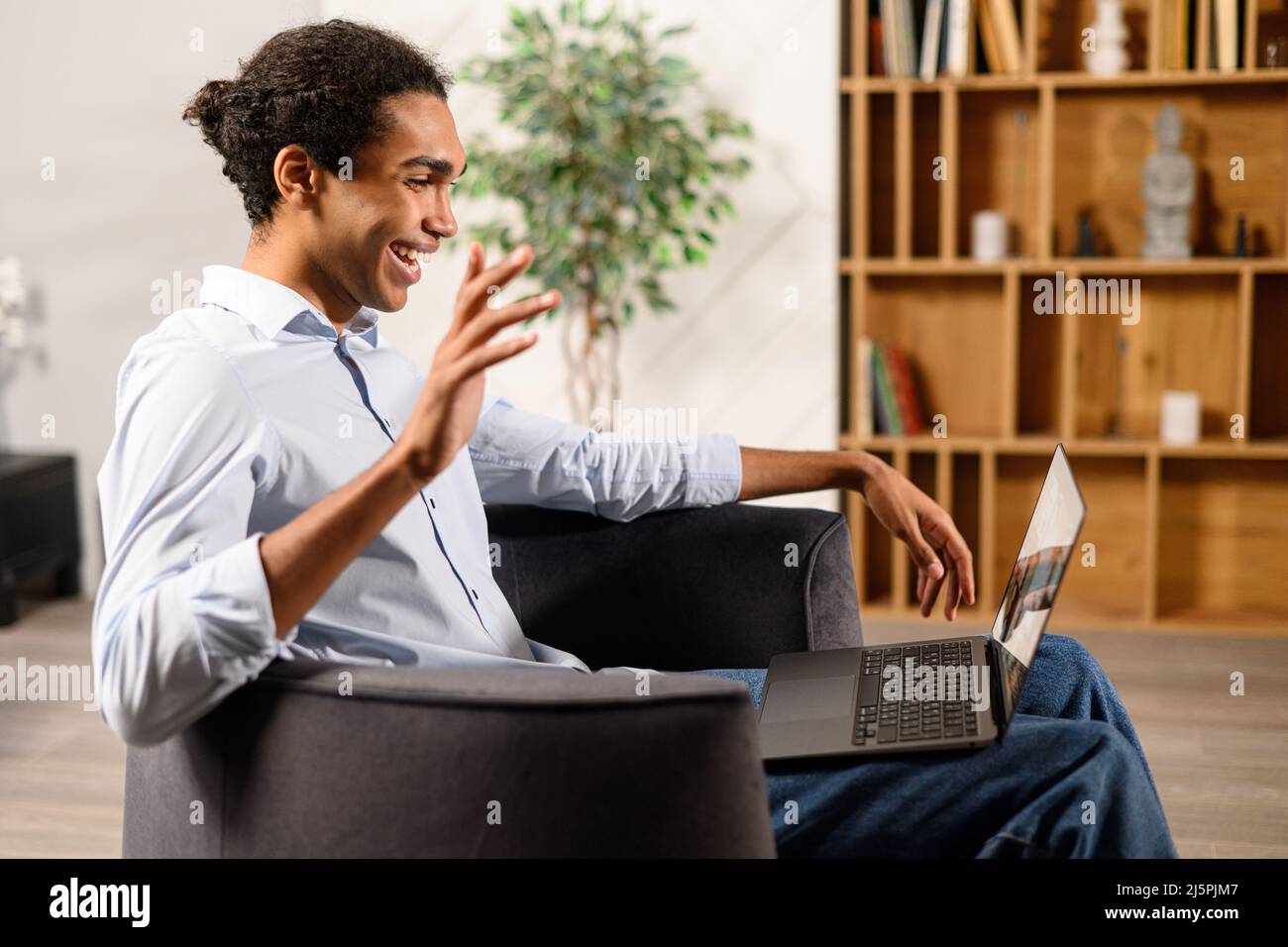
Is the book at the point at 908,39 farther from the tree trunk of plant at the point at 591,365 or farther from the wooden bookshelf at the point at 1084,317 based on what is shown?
the tree trunk of plant at the point at 591,365

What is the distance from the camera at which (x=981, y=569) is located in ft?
11.9

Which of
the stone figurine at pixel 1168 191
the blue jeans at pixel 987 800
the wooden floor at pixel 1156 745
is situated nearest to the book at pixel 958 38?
the stone figurine at pixel 1168 191

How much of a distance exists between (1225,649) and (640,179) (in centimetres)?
188

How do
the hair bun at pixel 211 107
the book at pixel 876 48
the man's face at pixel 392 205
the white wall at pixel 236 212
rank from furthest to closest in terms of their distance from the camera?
the white wall at pixel 236 212, the book at pixel 876 48, the hair bun at pixel 211 107, the man's face at pixel 392 205

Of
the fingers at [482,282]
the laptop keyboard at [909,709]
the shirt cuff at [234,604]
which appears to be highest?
the fingers at [482,282]

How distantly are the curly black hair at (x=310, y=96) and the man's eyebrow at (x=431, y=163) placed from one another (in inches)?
1.7

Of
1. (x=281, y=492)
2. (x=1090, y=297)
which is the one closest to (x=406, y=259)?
(x=281, y=492)

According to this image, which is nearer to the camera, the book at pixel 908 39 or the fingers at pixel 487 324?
the fingers at pixel 487 324

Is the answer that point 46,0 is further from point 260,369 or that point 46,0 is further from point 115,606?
point 115,606

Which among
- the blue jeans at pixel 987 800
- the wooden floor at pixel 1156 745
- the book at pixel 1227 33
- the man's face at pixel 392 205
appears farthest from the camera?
the book at pixel 1227 33

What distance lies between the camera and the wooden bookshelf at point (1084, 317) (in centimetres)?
343

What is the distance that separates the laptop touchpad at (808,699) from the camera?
4.80 feet
